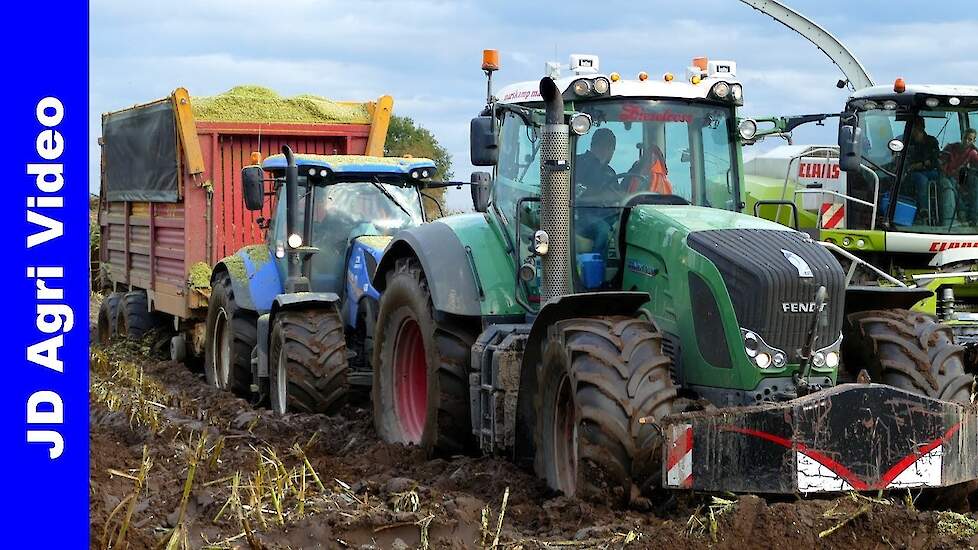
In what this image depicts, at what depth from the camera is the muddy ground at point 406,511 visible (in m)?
5.68

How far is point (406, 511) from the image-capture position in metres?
6.43

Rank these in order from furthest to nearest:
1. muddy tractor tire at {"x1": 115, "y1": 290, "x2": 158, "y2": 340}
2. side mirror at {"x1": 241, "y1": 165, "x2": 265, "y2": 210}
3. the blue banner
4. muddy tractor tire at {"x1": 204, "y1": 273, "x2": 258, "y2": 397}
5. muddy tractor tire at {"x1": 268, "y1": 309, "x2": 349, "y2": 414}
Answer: muddy tractor tire at {"x1": 115, "y1": 290, "x2": 158, "y2": 340}, muddy tractor tire at {"x1": 204, "y1": 273, "x2": 258, "y2": 397}, side mirror at {"x1": 241, "y1": 165, "x2": 265, "y2": 210}, muddy tractor tire at {"x1": 268, "y1": 309, "x2": 349, "y2": 414}, the blue banner

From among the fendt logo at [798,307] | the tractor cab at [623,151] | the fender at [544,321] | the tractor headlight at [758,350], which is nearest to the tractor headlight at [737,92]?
the tractor cab at [623,151]

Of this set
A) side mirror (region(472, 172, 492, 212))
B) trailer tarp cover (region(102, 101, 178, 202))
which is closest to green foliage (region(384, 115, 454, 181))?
trailer tarp cover (region(102, 101, 178, 202))

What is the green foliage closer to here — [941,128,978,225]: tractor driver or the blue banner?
[941,128,978,225]: tractor driver

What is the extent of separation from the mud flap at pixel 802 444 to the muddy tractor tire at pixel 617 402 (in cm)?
22

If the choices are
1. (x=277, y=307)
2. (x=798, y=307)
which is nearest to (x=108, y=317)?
(x=277, y=307)

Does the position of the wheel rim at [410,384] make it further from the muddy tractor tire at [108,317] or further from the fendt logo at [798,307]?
the muddy tractor tire at [108,317]

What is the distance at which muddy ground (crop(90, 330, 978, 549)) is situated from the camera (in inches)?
223

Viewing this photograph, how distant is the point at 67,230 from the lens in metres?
3.69

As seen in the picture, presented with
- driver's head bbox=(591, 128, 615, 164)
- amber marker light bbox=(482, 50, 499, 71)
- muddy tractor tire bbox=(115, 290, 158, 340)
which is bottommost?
muddy tractor tire bbox=(115, 290, 158, 340)

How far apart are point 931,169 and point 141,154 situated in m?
8.34

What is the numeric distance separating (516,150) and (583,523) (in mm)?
2777

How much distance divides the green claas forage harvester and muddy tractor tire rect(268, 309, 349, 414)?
146 cm
